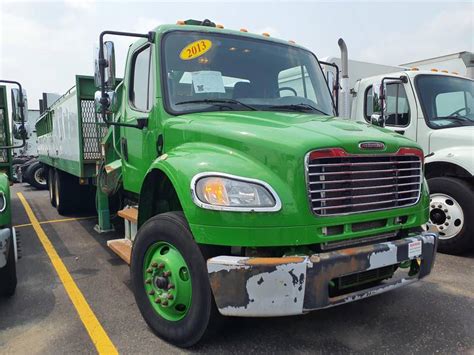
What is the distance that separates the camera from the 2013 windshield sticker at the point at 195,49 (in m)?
3.79

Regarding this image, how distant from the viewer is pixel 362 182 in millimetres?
2971

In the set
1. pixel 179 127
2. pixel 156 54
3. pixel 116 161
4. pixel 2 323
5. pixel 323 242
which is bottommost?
pixel 2 323

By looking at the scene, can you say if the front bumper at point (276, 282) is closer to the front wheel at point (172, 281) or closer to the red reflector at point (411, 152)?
the front wheel at point (172, 281)

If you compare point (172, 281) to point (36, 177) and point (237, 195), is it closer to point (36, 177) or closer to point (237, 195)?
point (237, 195)

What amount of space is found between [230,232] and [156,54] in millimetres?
1883

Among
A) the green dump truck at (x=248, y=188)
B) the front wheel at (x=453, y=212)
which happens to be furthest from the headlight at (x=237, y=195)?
the front wheel at (x=453, y=212)

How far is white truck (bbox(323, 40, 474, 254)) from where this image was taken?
5.39 metres

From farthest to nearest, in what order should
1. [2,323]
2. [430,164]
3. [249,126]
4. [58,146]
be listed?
[58,146] → [430,164] → [2,323] → [249,126]

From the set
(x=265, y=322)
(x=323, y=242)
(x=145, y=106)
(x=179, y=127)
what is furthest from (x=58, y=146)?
(x=323, y=242)

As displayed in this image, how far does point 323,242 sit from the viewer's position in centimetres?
280

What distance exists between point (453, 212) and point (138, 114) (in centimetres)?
413

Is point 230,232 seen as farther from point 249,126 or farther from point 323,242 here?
point 249,126

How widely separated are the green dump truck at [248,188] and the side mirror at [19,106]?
1679mm

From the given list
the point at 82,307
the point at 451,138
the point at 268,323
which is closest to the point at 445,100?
the point at 451,138
